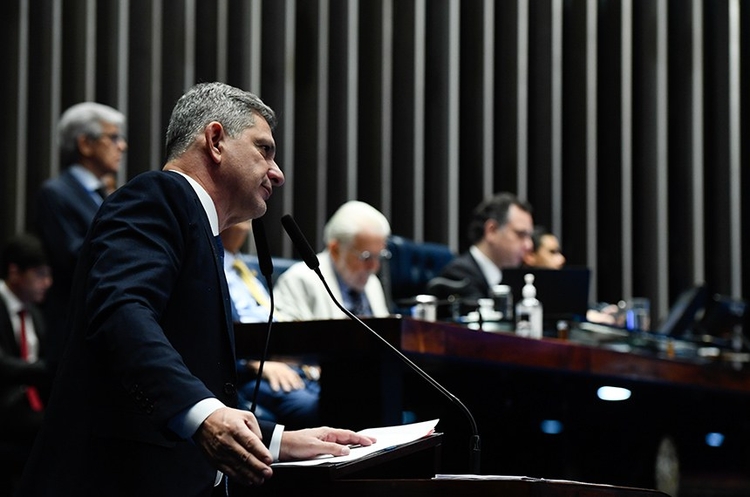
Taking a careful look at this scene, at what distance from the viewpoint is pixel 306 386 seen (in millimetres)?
3650

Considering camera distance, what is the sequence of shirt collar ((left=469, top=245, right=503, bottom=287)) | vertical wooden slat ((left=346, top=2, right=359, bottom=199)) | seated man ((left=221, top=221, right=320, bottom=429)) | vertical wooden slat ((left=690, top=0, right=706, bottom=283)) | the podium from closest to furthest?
1. the podium
2. seated man ((left=221, top=221, right=320, bottom=429))
3. shirt collar ((left=469, top=245, right=503, bottom=287))
4. vertical wooden slat ((left=346, top=2, right=359, bottom=199))
5. vertical wooden slat ((left=690, top=0, right=706, bottom=283))

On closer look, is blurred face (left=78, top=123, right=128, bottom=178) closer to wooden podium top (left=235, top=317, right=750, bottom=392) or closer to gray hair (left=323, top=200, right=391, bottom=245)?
gray hair (left=323, top=200, right=391, bottom=245)

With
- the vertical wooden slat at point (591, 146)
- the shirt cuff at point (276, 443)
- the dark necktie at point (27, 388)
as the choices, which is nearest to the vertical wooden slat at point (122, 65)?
the dark necktie at point (27, 388)

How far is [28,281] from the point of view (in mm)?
4590

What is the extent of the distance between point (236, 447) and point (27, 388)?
314 cm

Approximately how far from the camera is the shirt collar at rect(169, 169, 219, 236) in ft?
5.56

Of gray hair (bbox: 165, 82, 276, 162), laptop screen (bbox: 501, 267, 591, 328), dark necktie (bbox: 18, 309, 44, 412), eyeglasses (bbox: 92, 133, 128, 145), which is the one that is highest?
gray hair (bbox: 165, 82, 276, 162)

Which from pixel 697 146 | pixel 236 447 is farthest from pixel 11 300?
pixel 697 146

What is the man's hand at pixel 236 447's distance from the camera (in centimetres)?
133

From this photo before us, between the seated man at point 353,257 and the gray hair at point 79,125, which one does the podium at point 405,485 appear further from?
the gray hair at point 79,125

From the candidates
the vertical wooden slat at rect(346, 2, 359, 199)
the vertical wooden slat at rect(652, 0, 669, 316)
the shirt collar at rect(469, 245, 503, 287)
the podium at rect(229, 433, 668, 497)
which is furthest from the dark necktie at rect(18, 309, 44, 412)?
the vertical wooden slat at rect(652, 0, 669, 316)

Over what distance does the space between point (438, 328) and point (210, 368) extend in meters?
1.21

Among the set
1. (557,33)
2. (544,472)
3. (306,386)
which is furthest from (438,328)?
(557,33)

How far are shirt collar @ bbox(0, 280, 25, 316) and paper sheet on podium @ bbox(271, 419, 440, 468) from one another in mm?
3073
